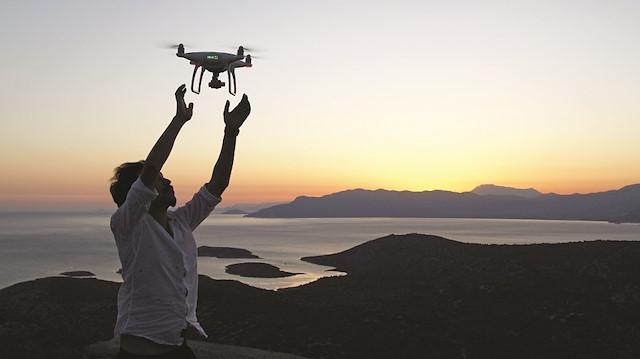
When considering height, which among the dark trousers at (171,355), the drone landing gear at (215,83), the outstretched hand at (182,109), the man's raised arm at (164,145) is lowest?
the dark trousers at (171,355)

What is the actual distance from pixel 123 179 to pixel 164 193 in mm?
381

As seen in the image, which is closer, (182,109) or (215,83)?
(182,109)

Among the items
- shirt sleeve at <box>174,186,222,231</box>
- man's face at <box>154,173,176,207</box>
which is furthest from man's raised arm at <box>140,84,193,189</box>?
shirt sleeve at <box>174,186,222,231</box>

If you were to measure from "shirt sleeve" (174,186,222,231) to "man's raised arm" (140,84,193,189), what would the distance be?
896 mm

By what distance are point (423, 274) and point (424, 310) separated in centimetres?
2801

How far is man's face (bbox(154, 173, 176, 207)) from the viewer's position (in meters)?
4.20

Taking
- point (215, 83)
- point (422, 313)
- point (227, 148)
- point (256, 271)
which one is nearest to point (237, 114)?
point (227, 148)

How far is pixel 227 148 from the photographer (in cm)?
471

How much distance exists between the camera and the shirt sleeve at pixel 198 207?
4617 mm

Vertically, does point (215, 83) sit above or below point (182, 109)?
above

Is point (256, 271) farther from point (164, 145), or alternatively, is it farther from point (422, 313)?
point (164, 145)

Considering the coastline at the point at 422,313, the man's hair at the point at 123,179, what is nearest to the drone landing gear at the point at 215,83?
the man's hair at the point at 123,179

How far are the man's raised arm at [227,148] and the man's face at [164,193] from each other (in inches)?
19.8

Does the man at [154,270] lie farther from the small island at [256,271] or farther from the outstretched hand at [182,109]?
the small island at [256,271]
